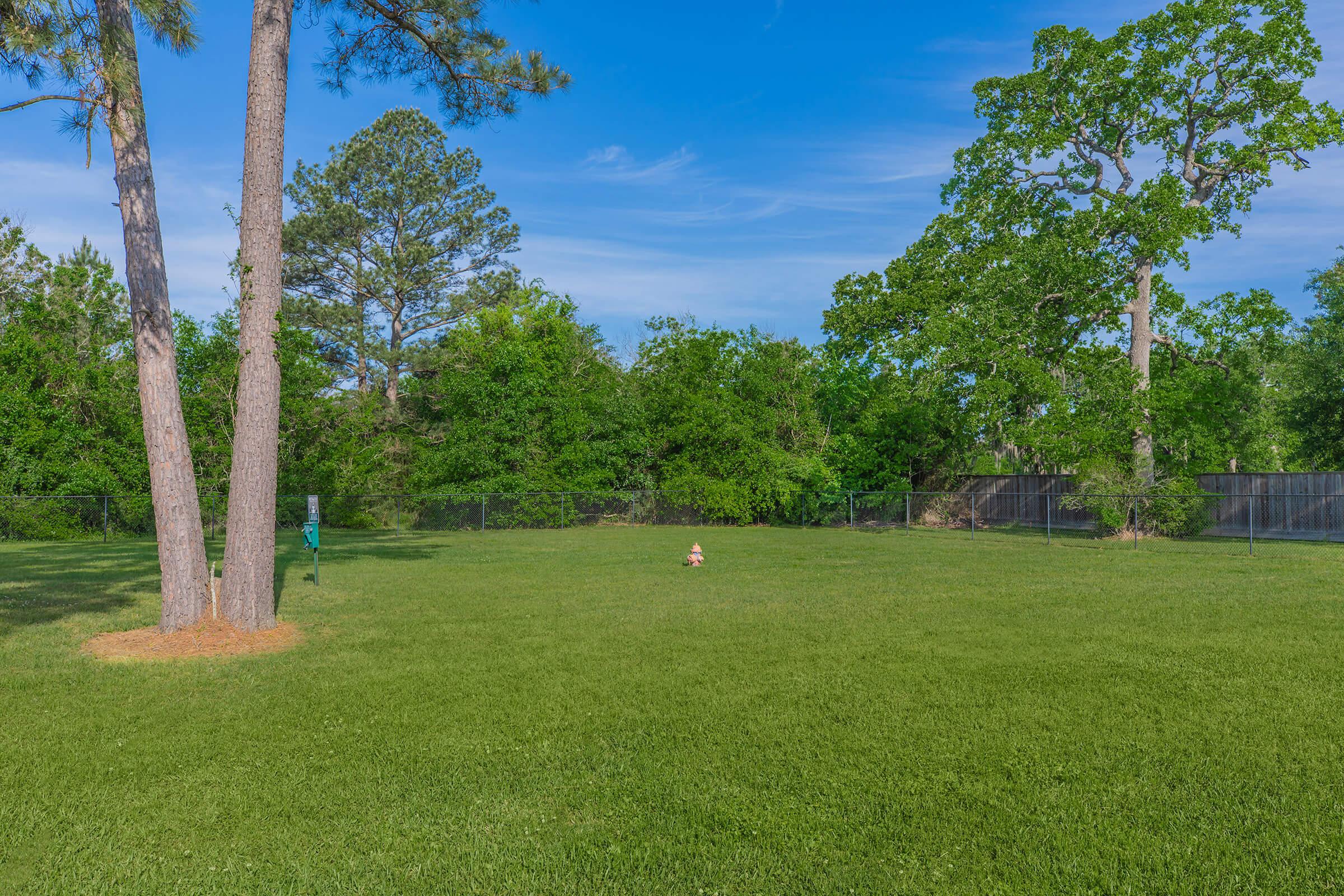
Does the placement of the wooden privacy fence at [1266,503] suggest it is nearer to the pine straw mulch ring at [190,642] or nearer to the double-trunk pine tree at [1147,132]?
the double-trunk pine tree at [1147,132]

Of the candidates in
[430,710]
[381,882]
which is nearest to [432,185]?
[430,710]

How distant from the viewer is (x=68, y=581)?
12766mm

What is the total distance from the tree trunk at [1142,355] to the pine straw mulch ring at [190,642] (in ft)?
74.8

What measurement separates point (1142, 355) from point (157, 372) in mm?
25154

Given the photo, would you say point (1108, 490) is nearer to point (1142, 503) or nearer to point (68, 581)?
point (1142, 503)

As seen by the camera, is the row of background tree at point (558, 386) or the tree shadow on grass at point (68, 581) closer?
the tree shadow on grass at point (68, 581)

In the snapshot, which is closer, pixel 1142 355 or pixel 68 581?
pixel 68 581

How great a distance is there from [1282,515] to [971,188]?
14141 mm

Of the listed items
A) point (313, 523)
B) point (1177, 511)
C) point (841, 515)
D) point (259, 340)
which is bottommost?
point (841, 515)

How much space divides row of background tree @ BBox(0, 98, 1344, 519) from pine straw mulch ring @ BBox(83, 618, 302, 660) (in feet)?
62.2

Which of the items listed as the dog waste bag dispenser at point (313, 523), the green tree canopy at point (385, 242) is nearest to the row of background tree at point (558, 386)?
the green tree canopy at point (385, 242)

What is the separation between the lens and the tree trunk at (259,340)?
27.9ft

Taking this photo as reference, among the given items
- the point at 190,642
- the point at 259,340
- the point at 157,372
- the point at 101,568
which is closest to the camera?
the point at 190,642

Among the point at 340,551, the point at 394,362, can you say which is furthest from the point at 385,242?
the point at 340,551
